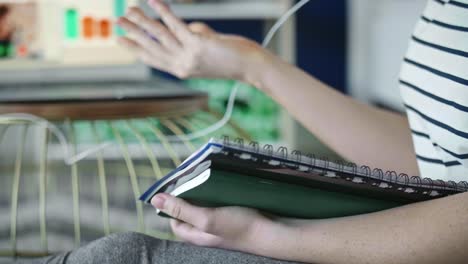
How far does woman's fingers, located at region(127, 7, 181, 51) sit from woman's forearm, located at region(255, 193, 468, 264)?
1.07 feet

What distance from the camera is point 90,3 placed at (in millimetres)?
2498

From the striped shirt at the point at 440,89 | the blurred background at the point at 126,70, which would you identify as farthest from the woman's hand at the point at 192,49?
the blurred background at the point at 126,70

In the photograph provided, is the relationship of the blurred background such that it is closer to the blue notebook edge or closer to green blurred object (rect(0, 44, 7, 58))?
green blurred object (rect(0, 44, 7, 58))

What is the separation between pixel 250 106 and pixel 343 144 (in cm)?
183

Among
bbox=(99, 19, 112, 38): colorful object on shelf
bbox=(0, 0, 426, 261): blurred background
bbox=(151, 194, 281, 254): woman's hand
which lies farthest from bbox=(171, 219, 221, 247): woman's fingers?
bbox=(99, 19, 112, 38): colorful object on shelf

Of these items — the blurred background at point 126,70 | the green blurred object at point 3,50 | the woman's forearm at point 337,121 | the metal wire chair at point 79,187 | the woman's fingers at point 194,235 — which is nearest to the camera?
the woman's fingers at point 194,235

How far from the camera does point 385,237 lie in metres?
0.61

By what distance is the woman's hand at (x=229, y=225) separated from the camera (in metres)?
A: 0.65

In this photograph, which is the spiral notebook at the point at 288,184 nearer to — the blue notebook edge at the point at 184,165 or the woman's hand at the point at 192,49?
the blue notebook edge at the point at 184,165

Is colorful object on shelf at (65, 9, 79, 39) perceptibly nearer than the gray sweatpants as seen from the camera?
No

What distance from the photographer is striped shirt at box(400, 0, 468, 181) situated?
0.73m

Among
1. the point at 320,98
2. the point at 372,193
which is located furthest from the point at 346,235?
the point at 320,98

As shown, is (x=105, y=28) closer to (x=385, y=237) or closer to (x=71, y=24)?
(x=71, y=24)

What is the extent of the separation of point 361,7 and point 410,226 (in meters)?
2.14
